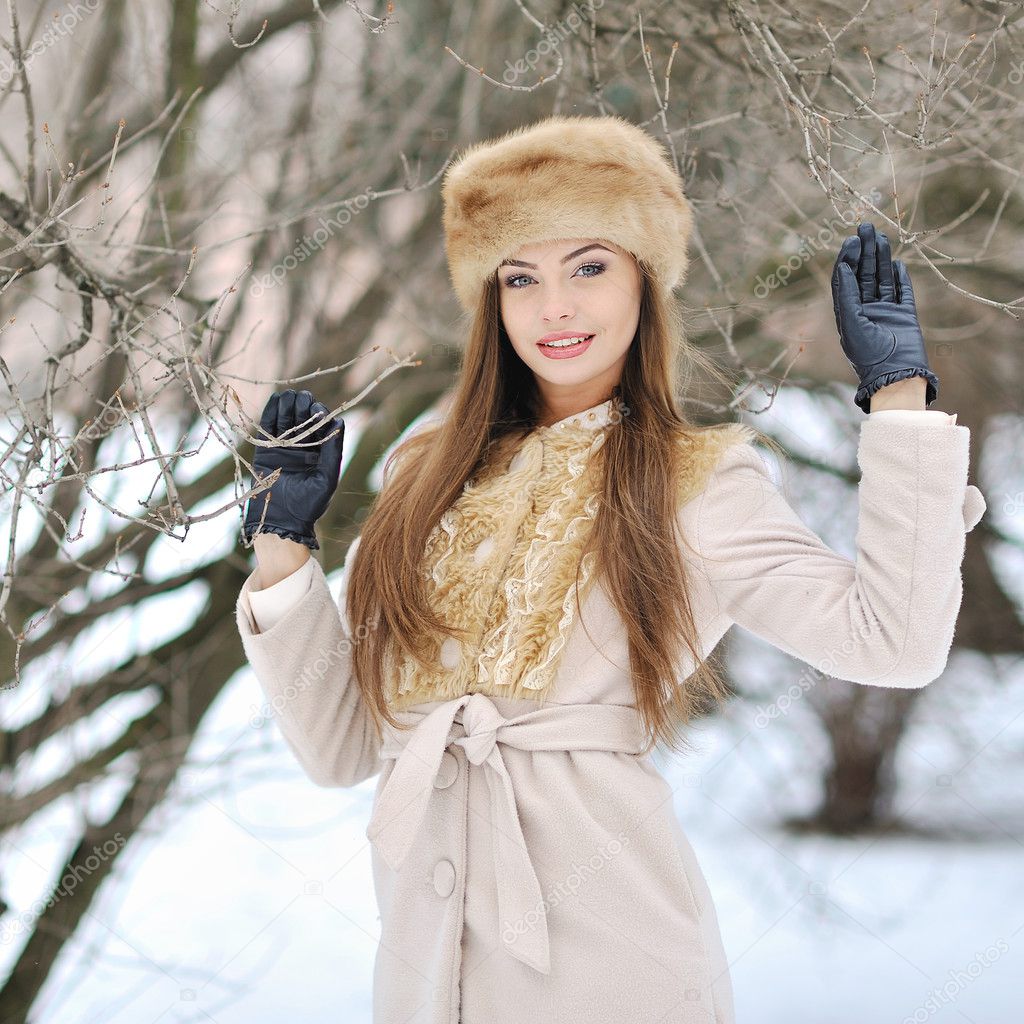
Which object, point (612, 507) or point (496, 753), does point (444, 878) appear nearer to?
point (496, 753)

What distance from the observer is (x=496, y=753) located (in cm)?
160

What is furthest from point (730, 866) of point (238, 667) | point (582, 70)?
point (582, 70)

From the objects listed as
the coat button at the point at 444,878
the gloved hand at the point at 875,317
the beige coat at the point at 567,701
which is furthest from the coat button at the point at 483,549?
the gloved hand at the point at 875,317

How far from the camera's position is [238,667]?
3221 mm

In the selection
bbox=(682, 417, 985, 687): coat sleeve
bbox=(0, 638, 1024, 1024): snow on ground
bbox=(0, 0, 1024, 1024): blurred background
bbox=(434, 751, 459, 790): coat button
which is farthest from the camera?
bbox=(0, 638, 1024, 1024): snow on ground

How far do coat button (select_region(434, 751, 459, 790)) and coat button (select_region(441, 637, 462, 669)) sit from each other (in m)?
0.13

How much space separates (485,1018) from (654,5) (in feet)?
6.71

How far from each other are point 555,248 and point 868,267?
0.45m

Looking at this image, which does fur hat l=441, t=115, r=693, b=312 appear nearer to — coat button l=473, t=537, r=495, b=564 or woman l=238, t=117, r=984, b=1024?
woman l=238, t=117, r=984, b=1024

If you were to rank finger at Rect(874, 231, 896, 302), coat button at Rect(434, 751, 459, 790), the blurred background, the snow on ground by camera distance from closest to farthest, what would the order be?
finger at Rect(874, 231, 896, 302) < coat button at Rect(434, 751, 459, 790) < the blurred background < the snow on ground

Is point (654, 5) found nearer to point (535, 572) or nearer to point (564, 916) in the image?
point (535, 572)

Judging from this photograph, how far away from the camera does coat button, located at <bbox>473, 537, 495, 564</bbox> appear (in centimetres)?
172

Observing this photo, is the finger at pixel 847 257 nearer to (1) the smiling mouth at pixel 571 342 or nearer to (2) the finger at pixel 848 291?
(2) the finger at pixel 848 291

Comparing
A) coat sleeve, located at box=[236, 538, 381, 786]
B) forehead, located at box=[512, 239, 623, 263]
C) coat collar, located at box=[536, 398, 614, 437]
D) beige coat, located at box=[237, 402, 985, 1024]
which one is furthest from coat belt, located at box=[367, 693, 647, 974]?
forehead, located at box=[512, 239, 623, 263]
